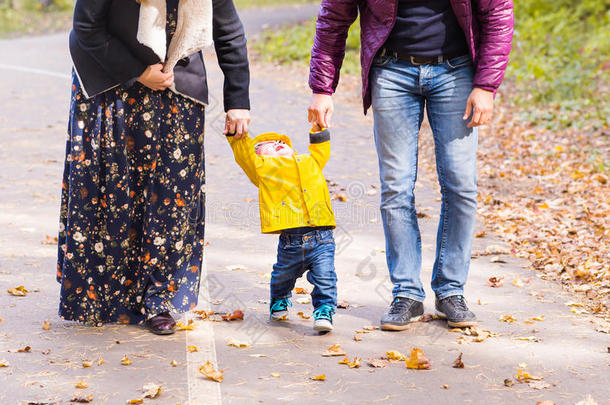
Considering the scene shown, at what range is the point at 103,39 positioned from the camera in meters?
4.26

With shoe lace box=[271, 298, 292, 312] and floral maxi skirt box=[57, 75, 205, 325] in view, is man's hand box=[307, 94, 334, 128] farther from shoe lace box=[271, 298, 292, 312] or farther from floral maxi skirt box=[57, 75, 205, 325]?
shoe lace box=[271, 298, 292, 312]

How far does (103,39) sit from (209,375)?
174 cm

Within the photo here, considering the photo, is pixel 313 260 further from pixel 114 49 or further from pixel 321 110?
pixel 114 49

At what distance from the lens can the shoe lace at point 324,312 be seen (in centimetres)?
452

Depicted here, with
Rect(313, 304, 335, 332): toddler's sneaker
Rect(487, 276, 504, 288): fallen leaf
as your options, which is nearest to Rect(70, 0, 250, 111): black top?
Rect(313, 304, 335, 332): toddler's sneaker

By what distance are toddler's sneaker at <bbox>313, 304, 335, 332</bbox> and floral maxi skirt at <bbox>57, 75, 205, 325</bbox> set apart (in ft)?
2.30

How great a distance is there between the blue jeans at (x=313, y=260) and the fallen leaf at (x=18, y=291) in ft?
5.62

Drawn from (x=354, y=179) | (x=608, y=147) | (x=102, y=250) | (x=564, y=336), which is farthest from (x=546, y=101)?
(x=102, y=250)

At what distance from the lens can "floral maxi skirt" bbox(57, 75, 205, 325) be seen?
14.5ft

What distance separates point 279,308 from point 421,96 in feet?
4.61

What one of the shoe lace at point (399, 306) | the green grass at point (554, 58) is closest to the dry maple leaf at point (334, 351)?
the shoe lace at point (399, 306)

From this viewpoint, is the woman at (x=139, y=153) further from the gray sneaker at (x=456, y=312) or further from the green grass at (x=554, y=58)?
the green grass at (x=554, y=58)

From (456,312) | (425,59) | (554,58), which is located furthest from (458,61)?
(554,58)

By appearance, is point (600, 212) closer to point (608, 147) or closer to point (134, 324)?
point (608, 147)
